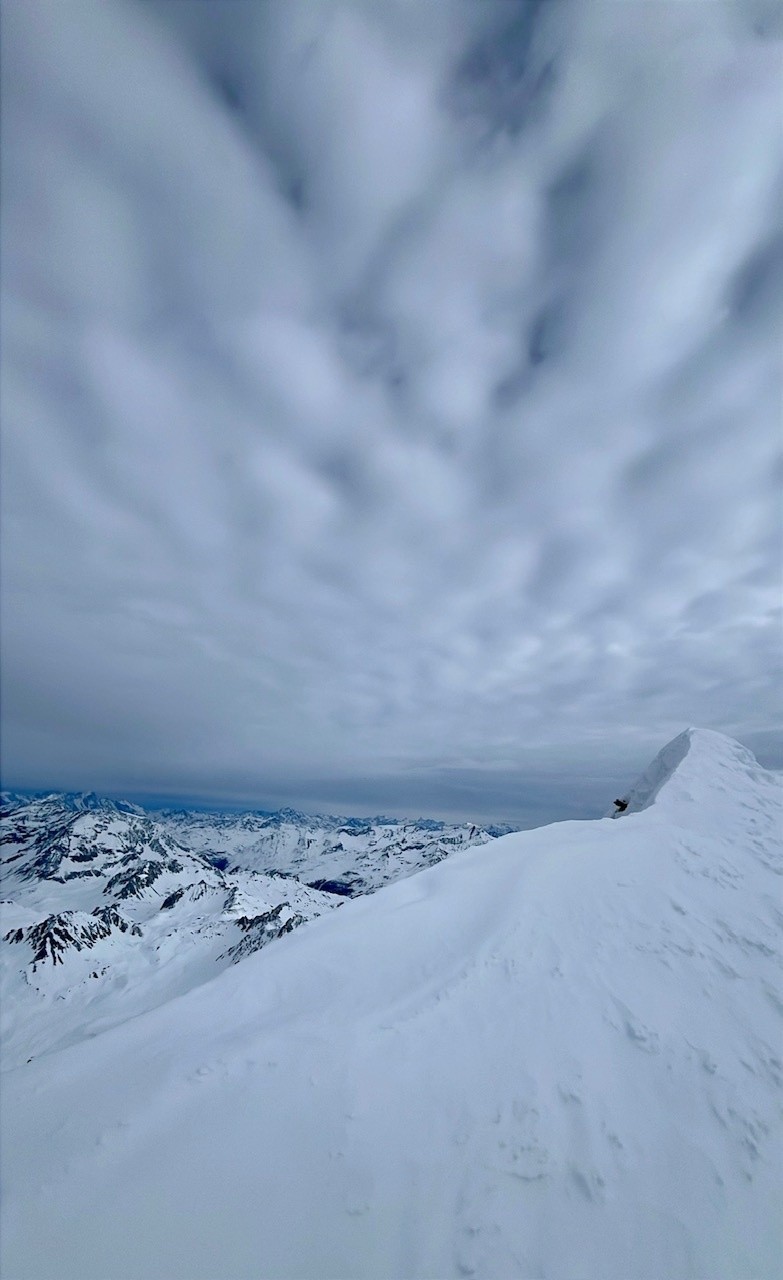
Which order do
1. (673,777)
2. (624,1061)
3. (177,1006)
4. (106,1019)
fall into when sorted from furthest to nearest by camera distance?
(106,1019) < (673,777) < (177,1006) < (624,1061)

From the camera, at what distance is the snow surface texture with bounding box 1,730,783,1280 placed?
257 inches

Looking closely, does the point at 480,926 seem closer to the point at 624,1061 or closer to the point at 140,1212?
the point at 624,1061

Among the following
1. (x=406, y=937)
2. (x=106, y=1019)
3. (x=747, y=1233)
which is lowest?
(x=106, y=1019)

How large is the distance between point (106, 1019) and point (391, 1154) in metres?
106

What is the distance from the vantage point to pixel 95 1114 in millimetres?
8680

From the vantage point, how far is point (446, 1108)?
798 cm

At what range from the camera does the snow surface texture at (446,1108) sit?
21.4ft

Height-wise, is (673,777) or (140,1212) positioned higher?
(673,777)

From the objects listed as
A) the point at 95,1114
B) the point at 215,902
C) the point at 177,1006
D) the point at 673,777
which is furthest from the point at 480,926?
the point at 215,902

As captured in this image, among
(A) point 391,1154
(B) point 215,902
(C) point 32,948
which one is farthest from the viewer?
(B) point 215,902

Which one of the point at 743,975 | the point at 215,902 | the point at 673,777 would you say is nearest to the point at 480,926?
the point at 743,975

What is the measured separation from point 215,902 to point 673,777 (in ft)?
594

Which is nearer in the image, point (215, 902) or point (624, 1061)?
point (624, 1061)

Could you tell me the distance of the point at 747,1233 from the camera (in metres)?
6.64
